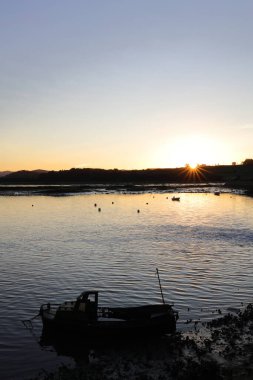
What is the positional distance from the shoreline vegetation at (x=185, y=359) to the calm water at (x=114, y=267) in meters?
2.02

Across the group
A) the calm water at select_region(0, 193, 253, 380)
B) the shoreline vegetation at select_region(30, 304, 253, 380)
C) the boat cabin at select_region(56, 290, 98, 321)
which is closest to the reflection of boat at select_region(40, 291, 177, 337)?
the boat cabin at select_region(56, 290, 98, 321)

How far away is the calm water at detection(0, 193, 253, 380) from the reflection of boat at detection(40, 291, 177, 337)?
1.66 metres

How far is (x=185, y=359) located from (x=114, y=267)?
849 inches

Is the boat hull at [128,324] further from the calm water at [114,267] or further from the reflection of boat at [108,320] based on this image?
the calm water at [114,267]

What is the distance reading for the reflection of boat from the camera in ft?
81.7

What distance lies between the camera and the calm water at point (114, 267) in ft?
94.1

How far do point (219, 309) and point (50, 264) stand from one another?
64.6 ft

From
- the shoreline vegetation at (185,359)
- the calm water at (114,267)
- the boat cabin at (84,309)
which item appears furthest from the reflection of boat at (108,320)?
the calm water at (114,267)

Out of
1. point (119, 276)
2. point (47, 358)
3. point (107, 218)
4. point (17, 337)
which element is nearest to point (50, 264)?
point (119, 276)

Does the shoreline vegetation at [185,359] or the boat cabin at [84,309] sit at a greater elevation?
the boat cabin at [84,309]

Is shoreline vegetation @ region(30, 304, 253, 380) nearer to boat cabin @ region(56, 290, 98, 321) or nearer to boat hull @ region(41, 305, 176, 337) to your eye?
boat hull @ region(41, 305, 176, 337)

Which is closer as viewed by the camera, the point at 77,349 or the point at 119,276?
the point at 77,349

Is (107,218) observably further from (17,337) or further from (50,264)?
(17,337)

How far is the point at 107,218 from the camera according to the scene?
289 ft
